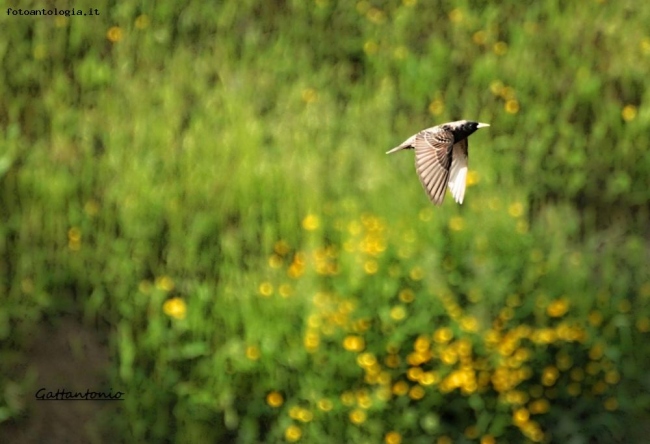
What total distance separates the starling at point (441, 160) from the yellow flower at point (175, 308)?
4.45ft

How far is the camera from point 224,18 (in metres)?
4.82

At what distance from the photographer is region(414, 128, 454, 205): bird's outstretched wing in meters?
2.22

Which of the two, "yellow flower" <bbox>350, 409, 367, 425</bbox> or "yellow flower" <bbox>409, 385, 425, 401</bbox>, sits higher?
"yellow flower" <bbox>409, 385, 425, 401</bbox>

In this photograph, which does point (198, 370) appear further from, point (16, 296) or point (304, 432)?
point (16, 296)

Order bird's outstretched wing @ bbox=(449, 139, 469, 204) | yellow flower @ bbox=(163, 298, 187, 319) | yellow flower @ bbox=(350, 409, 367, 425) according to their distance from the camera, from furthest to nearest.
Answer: yellow flower @ bbox=(163, 298, 187, 319) → yellow flower @ bbox=(350, 409, 367, 425) → bird's outstretched wing @ bbox=(449, 139, 469, 204)

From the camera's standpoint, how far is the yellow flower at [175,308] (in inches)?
141

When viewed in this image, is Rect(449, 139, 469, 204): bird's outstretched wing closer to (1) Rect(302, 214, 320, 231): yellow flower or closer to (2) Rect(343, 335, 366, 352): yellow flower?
(2) Rect(343, 335, 366, 352): yellow flower

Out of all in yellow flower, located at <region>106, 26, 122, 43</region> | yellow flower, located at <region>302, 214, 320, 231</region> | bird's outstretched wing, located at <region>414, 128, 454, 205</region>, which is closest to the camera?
bird's outstretched wing, located at <region>414, 128, 454, 205</region>

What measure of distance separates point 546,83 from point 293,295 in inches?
62.8

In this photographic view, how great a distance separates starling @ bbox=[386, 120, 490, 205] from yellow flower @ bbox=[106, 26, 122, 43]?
2.51 metres

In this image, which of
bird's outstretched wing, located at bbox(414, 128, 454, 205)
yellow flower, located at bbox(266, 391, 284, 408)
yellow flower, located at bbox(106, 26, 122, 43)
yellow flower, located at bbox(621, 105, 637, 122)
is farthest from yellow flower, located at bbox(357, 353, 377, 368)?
yellow flower, located at bbox(106, 26, 122, 43)

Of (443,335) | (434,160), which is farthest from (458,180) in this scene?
(443,335)

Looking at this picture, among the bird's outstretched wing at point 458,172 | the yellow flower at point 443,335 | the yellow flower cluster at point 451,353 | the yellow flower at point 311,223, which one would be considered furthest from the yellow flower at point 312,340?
the bird's outstretched wing at point 458,172

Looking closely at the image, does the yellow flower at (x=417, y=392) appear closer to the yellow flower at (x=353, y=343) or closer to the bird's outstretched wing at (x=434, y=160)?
the yellow flower at (x=353, y=343)
